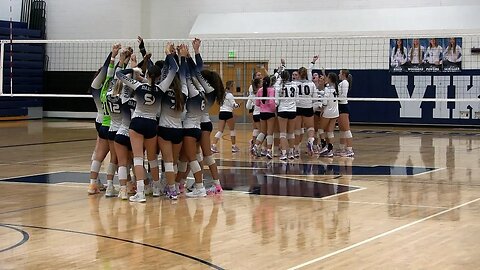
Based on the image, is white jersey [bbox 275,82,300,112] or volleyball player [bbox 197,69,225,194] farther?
white jersey [bbox 275,82,300,112]

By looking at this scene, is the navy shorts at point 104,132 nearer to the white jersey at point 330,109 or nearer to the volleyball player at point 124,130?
the volleyball player at point 124,130

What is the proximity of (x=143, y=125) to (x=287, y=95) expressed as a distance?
587 centimetres

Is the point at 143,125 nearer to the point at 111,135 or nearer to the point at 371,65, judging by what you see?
the point at 111,135

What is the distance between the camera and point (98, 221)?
27.2 ft

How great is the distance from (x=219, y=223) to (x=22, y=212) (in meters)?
2.22

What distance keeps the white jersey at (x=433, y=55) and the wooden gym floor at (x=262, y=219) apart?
10.9 meters

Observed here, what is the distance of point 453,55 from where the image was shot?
2498 centimetres

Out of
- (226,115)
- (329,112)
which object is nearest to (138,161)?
(226,115)

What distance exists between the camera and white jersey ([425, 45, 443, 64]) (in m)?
25.2

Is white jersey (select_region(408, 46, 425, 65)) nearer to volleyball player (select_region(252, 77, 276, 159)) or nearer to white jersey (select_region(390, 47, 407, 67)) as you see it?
white jersey (select_region(390, 47, 407, 67))

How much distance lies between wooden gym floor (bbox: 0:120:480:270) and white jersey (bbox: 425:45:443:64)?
1090 centimetres

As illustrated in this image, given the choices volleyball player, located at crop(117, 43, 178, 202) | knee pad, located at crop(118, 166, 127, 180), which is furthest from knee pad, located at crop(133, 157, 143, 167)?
knee pad, located at crop(118, 166, 127, 180)

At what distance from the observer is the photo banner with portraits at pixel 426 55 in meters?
25.0

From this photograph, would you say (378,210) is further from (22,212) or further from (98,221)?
(22,212)
